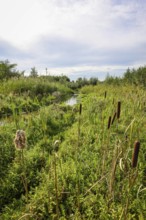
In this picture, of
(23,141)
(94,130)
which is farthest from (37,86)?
(23,141)

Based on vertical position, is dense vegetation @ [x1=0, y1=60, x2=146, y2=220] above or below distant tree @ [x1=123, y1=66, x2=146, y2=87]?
below

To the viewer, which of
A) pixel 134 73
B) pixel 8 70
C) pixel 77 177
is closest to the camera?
pixel 77 177

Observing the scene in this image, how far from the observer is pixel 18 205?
247 cm

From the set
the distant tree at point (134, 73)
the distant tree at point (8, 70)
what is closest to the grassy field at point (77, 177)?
the distant tree at point (134, 73)

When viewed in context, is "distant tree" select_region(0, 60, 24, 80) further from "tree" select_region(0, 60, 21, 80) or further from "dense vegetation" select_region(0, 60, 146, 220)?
"dense vegetation" select_region(0, 60, 146, 220)

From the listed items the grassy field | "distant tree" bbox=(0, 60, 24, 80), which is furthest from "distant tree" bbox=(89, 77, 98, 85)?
the grassy field

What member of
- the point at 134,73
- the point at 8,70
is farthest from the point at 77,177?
the point at 8,70

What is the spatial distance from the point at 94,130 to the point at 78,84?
63.7 feet

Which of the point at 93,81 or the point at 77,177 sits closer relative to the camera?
the point at 77,177

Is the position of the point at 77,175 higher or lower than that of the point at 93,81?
lower

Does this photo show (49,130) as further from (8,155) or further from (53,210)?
(53,210)

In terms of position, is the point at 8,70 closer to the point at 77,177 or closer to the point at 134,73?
the point at 134,73

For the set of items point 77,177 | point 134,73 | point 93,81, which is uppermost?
point 134,73

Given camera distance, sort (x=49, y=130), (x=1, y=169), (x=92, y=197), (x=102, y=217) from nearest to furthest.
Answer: (x=102, y=217), (x=92, y=197), (x=1, y=169), (x=49, y=130)
